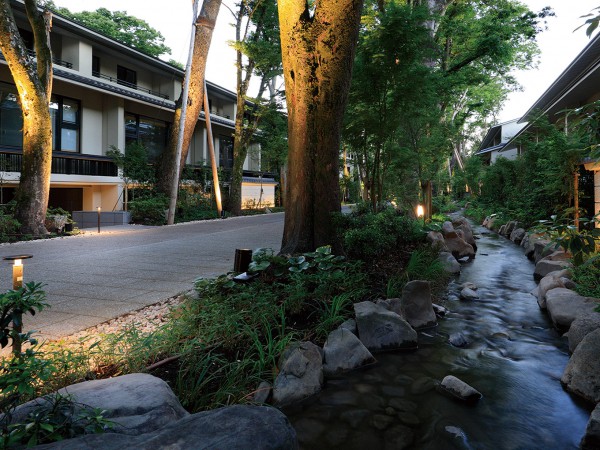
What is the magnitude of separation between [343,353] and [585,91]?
1262cm

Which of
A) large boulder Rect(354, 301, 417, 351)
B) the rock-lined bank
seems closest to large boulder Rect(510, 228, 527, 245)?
the rock-lined bank

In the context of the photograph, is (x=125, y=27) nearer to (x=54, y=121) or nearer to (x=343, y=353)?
(x=54, y=121)

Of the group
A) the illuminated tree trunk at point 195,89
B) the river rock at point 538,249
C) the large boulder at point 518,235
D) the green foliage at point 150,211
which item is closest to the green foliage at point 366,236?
the river rock at point 538,249

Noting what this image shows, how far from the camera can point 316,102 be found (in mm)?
5840

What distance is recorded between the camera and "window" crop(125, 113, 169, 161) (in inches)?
784

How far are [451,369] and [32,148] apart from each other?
11.4m

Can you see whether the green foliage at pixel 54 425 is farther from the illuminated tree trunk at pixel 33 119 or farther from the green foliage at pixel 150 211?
the green foliage at pixel 150 211

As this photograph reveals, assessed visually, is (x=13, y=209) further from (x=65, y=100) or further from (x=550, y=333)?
(x=550, y=333)

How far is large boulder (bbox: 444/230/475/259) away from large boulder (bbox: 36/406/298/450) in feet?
29.7

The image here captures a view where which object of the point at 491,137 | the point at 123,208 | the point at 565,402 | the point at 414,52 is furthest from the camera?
the point at 491,137

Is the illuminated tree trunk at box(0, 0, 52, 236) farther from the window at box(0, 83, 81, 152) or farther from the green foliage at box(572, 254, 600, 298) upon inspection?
the green foliage at box(572, 254, 600, 298)

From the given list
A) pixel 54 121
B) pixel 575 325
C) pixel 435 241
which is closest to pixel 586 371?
pixel 575 325

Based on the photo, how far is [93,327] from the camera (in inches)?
148

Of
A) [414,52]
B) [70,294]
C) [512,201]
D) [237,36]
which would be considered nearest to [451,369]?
[70,294]
